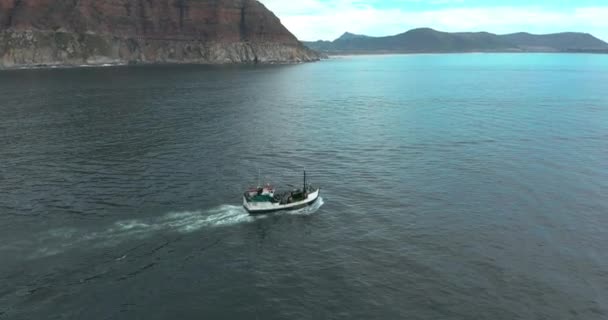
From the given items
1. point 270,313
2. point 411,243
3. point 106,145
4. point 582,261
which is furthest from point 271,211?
point 106,145

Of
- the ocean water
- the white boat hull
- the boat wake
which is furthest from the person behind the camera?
the white boat hull

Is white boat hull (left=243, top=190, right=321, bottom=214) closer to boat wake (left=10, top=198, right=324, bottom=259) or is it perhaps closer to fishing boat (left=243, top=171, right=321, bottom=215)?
fishing boat (left=243, top=171, right=321, bottom=215)

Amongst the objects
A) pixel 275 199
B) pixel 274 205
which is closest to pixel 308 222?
pixel 274 205

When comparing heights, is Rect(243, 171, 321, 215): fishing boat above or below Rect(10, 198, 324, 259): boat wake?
above

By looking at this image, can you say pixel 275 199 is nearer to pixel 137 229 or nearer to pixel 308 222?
pixel 308 222

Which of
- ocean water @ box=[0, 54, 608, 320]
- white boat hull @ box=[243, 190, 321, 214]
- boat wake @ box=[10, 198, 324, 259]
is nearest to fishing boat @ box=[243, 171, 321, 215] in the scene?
white boat hull @ box=[243, 190, 321, 214]

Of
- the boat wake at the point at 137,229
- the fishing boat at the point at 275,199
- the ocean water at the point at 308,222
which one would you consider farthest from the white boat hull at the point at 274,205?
the ocean water at the point at 308,222

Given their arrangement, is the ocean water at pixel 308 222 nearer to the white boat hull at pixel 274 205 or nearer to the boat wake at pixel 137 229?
the boat wake at pixel 137 229

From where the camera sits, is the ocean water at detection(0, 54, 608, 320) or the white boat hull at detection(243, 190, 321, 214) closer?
the ocean water at detection(0, 54, 608, 320)
